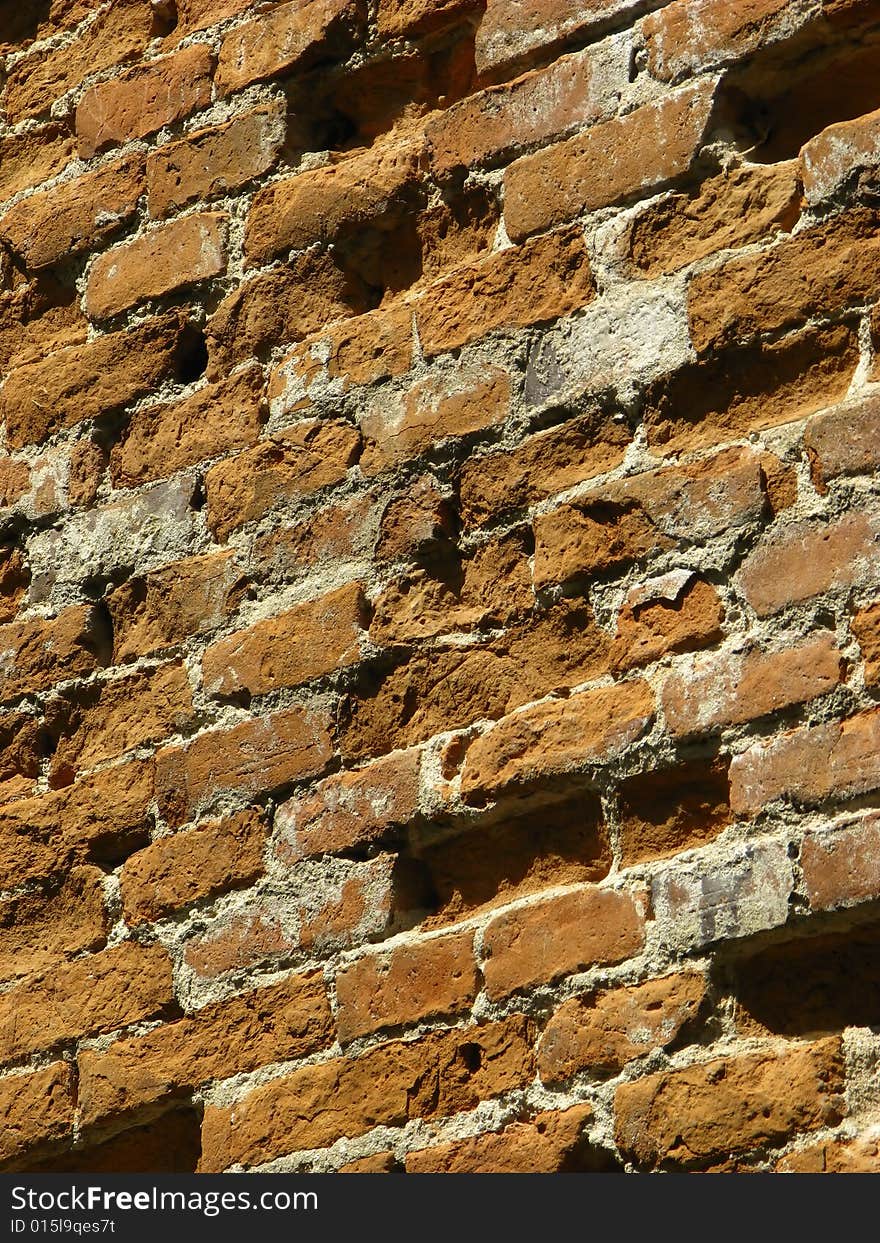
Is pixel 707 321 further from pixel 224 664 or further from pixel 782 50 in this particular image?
pixel 224 664

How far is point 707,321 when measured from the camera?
2291 millimetres

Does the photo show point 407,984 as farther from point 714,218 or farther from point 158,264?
point 158,264

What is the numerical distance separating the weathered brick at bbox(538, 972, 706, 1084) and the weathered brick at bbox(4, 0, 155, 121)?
5.34 ft

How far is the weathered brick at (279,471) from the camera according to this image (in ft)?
8.29

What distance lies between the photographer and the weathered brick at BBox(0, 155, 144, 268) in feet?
9.33

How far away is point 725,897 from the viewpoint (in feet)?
6.79

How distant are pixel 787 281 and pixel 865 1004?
83cm

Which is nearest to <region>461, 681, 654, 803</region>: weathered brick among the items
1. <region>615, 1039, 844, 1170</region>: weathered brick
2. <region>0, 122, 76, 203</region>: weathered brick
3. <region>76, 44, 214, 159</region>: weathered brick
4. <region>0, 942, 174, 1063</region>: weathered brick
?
<region>615, 1039, 844, 1170</region>: weathered brick

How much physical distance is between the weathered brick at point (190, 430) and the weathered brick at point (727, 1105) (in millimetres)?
1047

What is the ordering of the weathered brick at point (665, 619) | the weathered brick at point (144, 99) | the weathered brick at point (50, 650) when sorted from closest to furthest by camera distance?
1. the weathered brick at point (665, 619)
2. the weathered brick at point (50, 650)
3. the weathered brick at point (144, 99)

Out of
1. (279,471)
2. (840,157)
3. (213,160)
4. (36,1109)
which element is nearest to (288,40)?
(213,160)

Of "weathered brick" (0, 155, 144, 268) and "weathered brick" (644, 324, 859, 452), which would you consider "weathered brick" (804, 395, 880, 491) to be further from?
"weathered brick" (0, 155, 144, 268)

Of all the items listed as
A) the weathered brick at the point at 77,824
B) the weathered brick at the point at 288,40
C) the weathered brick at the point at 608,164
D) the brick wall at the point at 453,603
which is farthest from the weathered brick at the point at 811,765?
the weathered brick at the point at 288,40

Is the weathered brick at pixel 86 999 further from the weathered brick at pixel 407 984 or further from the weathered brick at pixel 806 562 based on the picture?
the weathered brick at pixel 806 562
